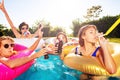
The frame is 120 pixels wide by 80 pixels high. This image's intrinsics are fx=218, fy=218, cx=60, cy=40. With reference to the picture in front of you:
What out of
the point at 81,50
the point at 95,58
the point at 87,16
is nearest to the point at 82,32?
the point at 81,50

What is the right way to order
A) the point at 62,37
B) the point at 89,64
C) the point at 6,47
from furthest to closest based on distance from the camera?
the point at 62,37 → the point at 89,64 → the point at 6,47

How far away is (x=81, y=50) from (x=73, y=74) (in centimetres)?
49

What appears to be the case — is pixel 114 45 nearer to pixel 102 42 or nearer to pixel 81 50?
pixel 81 50

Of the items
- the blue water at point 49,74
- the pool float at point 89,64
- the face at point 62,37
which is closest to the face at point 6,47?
the blue water at point 49,74

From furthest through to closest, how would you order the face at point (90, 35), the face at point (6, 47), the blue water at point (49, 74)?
the face at point (90, 35) → the blue water at point (49, 74) → the face at point (6, 47)

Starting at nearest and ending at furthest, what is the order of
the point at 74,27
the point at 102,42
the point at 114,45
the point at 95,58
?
the point at 102,42
the point at 95,58
the point at 114,45
the point at 74,27

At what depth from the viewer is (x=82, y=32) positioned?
13.6 feet

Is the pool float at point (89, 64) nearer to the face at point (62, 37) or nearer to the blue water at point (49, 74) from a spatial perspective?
the blue water at point (49, 74)

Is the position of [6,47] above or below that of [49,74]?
above

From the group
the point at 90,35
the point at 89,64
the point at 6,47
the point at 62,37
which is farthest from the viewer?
the point at 62,37

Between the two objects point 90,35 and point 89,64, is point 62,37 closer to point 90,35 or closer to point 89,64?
point 90,35

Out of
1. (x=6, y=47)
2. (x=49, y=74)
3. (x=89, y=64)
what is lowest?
(x=49, y=74)

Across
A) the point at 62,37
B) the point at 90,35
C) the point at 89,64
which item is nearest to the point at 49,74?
the point at 89,64

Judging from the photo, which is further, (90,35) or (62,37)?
(62,37)
